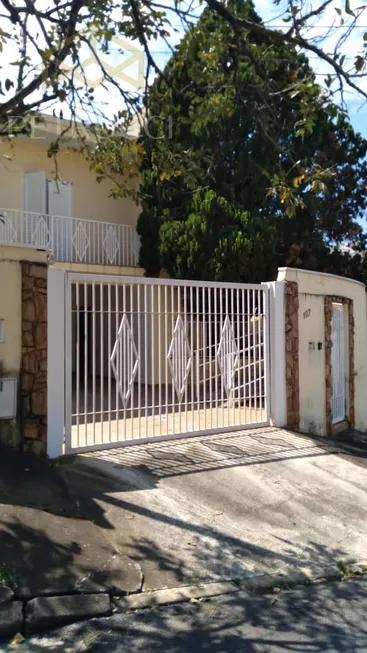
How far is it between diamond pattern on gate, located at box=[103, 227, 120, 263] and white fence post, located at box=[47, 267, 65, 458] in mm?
7943

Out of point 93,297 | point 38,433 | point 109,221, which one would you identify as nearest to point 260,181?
point 109,221

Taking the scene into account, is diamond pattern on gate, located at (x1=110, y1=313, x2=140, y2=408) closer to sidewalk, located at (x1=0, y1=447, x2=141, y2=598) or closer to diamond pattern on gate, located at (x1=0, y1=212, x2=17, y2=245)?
sidewalk, located at (x1=0, y1=447, x2=141, y2=598)

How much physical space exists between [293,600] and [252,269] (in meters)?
9.22

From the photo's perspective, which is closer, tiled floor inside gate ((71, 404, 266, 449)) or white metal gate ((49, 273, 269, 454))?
white metal gate ((49, 273, 269, 454))

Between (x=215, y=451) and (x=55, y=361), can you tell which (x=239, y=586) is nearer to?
(x=215, y=451)

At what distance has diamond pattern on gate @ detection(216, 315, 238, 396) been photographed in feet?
27.0

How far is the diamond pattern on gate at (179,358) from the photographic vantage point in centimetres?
768

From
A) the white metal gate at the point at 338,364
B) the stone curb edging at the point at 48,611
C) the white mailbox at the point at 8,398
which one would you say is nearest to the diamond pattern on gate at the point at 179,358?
the white mailbox at the point at 8,398

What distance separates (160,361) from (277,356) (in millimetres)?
1909

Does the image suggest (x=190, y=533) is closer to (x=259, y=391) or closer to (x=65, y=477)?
(x=65, y=477)

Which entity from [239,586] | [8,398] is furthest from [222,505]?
[8,398]

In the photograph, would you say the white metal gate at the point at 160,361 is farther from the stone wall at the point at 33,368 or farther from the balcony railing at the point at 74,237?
the balcony railing at the point at 74,237

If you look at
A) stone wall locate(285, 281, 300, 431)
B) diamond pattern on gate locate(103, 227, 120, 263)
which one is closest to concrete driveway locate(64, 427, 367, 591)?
stone wall locate(285, 281, 300, 431)

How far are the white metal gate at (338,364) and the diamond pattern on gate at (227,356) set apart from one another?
100 inches
